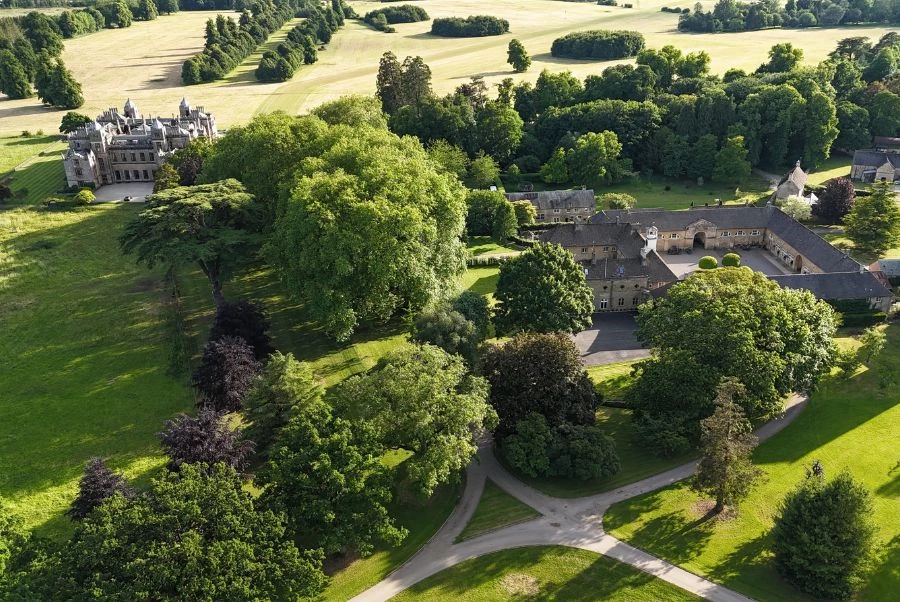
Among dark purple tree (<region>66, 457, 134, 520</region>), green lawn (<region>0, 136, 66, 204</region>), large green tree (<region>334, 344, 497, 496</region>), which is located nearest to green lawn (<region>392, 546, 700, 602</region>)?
large green tree (<region>334, 344, 497, 496</region>)

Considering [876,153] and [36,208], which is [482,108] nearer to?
[876,153]

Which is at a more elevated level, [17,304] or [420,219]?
[420,219]

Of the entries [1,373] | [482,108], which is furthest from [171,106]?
[1,373]

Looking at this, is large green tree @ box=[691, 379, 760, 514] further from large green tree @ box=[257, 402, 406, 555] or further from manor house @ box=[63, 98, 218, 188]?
manor house @ box=[63, 98, 218, 188]

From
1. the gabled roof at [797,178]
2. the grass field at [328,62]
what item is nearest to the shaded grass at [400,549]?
the gabled roof at [797,178]

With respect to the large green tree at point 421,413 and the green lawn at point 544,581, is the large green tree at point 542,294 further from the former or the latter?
the green lawn at point 544,581

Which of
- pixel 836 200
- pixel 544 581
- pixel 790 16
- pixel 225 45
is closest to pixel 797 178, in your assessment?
pixel 836 200
